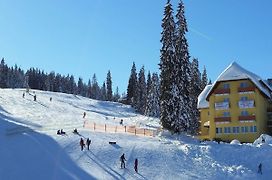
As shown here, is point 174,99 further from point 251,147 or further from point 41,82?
point 41,82

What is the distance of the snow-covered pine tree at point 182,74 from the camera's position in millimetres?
58469

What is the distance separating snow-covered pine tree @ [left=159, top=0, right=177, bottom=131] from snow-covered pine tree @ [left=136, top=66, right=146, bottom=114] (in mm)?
61588

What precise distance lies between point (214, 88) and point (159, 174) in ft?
A: 79.4

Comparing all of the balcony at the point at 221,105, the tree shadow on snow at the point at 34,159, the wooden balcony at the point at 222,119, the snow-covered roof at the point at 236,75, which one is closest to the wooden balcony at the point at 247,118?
the wooden balcony at the point at 222,119

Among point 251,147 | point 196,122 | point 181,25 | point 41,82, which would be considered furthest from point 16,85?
point 251,147

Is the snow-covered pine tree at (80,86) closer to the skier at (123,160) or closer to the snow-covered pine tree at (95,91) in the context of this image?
the snow-covered pine tree at (95,91)

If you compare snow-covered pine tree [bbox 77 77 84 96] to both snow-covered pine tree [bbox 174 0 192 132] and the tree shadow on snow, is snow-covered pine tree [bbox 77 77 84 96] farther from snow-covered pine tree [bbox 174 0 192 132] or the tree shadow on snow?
the tree shadow on snow

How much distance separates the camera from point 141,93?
12769cm

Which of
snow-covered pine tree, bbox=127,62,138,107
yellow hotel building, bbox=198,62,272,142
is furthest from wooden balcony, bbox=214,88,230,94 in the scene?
snow-covered pine tree, bbox=127,62,138,107

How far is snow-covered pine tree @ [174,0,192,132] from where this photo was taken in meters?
58.5

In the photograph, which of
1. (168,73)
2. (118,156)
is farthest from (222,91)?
(118,156)

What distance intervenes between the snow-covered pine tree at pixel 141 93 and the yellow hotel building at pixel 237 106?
194ft

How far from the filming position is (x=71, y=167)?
43156 millimetres

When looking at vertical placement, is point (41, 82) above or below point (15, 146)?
above
